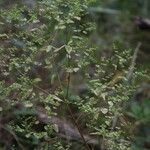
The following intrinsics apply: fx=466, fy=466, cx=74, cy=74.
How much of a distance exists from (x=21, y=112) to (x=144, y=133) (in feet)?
2.30

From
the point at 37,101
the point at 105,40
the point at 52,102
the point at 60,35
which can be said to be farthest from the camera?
the point at 105,40

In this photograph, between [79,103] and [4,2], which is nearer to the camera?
[79,103]

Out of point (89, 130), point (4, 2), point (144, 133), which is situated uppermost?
point (4, 2)

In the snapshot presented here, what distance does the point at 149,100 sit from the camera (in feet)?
8.68

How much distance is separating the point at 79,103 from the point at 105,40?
3.91ft

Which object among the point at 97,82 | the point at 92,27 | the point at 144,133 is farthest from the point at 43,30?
the point at 144,133

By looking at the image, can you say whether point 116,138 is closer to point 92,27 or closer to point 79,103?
point 79,103

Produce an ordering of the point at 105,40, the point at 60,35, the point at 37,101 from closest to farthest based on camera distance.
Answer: the point at 37,101 < the point at 60,35 < the point at 105,40

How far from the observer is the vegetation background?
6.57 feet

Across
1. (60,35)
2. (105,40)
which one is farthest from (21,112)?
(105,40)

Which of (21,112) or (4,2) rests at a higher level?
(4,2)

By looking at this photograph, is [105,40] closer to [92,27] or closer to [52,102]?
[92,27]

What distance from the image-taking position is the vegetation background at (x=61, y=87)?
2004mm

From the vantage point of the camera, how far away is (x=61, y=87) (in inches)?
82.0
